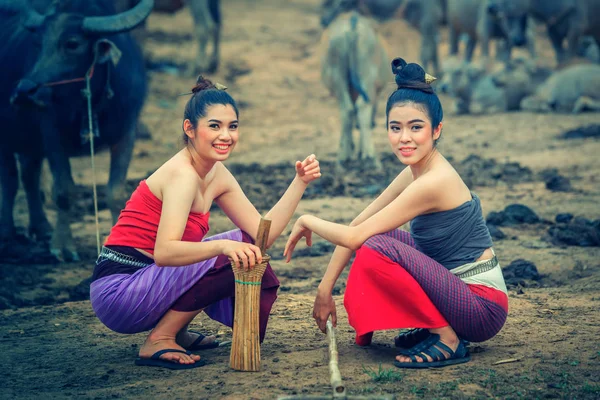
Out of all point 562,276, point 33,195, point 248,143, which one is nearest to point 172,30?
point 248,143

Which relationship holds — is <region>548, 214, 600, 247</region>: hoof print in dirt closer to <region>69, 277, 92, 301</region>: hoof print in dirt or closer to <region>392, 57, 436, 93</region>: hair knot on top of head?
<region>392, 57, 436, 93</region>: hair knot on top of head

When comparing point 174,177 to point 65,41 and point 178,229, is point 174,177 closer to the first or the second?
point 178,229

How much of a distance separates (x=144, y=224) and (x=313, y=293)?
178 centimetres

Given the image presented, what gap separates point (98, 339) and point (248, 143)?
7.55m

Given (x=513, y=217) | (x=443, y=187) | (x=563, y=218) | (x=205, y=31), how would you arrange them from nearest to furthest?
(x=443, y=187), (x=563, y=218), (x=513, y=217), (x=205, y=31)

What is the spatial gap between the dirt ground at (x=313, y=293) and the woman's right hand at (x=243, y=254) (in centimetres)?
54

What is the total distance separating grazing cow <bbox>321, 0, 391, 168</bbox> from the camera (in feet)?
32.0

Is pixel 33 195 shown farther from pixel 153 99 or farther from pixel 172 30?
pixel 172 30

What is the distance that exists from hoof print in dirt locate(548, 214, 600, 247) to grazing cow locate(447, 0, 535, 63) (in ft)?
27.9

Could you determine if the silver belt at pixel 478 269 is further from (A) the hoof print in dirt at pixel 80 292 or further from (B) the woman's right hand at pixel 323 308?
(A) the hoof print in dirt at pixel 80 292

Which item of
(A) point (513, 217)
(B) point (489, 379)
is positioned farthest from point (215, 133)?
(A) point (513, 217)

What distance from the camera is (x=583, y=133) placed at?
33.8 ft

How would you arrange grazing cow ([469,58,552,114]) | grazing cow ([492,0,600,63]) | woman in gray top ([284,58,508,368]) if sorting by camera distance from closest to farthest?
woman in gray top ([284,58,508,368]) < grazing cow ([469,58,552,114]) < grazing cow ([492,0,600,63])

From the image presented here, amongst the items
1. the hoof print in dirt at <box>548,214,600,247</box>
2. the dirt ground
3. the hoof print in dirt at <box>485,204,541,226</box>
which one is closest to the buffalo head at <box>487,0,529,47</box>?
the dirt ground
